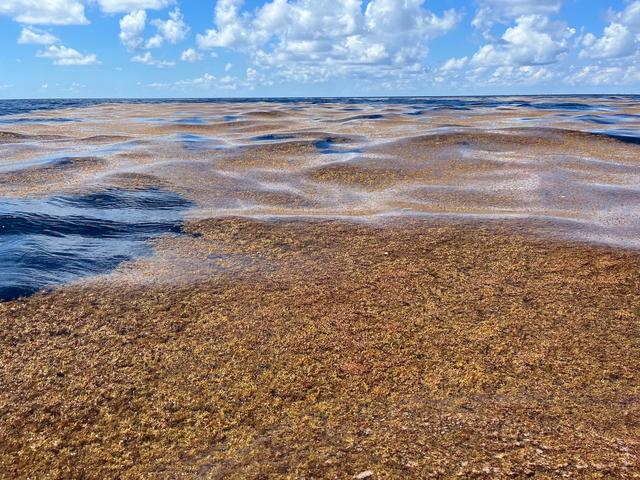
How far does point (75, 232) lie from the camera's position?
7074 mm

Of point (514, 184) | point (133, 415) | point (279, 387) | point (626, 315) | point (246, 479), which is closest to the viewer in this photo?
point (246, 479)

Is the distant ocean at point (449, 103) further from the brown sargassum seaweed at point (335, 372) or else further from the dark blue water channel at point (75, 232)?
the brown sargassum seaweed at point (335, 372)

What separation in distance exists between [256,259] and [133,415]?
3124 millimetres

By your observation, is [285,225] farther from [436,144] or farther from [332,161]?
[436,144]

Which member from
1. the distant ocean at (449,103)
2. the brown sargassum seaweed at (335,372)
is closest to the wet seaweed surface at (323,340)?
the brown sargassum seaweed at (335,372)

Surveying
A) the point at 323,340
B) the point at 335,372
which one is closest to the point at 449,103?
the point at 323,340

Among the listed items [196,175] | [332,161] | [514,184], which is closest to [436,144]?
[332,161]

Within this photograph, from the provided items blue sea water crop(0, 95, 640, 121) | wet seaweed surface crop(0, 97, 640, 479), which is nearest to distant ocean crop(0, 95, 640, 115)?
blue sea water crop(0, 95, 640, 121)

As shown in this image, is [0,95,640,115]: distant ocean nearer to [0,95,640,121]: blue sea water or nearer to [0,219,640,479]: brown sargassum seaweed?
[0,95,640,121]: blue sea water

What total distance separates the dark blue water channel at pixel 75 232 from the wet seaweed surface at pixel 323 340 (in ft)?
0.17

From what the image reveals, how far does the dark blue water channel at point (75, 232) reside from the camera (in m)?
5.53

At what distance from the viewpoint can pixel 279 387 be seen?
11.8ft

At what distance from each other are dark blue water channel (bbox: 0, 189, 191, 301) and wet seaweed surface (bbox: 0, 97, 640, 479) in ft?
0.17

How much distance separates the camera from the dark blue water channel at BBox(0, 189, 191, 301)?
553 centimetres
